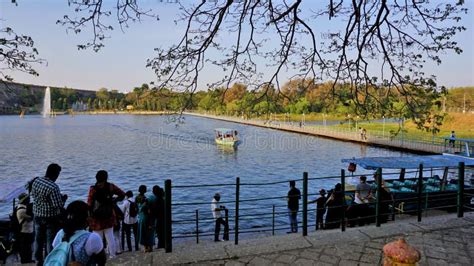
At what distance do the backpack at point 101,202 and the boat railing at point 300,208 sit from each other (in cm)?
91

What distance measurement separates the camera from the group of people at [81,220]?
139 inches

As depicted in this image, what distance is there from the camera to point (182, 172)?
101 ft

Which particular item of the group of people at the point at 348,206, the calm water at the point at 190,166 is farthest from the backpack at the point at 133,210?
the calm water at the point at 190,166

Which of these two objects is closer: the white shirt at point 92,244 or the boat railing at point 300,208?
the white shirt at point 92,244

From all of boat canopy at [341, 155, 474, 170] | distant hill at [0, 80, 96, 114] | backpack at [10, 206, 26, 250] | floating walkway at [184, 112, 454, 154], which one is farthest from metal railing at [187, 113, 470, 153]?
distant hill at [0, 80, 96, 114]

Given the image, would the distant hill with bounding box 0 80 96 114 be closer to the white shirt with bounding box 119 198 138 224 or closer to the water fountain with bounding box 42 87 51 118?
the white shirt with bounding box 119 198 138 224

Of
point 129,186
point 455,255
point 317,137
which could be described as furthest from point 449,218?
point 317,137

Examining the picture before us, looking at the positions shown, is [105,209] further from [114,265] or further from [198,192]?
[198,192]

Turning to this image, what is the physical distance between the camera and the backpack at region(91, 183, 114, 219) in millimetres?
5652

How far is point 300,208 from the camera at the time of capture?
16.7 m

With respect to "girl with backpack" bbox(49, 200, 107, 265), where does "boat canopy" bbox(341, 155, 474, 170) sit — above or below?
below

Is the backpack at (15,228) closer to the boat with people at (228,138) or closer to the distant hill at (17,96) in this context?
the distant hill at (17,96)

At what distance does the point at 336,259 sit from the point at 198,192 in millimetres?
16719

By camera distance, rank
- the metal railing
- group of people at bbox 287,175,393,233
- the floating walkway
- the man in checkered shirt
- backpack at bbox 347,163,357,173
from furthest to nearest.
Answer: the floating walkway → the metal railing → backpack at bbox 347,163,357,173 → group of people at bbox 287,175,393,233 → the man in checkered shirt
